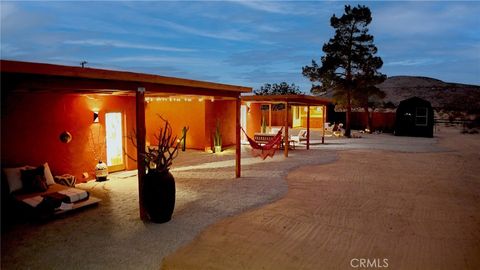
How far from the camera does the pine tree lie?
20.0 m

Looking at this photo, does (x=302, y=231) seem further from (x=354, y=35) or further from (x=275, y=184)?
(x=354, y=35)

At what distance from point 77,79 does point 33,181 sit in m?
2.78

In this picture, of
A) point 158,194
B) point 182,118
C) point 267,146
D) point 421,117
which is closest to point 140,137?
point 158,194

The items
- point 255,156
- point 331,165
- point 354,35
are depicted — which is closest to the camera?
point 331,165

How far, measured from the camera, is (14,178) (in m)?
5.87

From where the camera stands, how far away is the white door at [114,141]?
8.56 m

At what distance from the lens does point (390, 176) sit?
28.5 ft

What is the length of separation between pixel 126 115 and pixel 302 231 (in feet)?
19.7

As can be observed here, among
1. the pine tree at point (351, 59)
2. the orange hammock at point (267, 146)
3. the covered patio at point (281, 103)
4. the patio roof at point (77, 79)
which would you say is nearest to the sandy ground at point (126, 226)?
the patio roof at point (77, 79)

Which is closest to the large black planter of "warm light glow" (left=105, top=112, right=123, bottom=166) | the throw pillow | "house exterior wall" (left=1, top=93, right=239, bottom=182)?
the throw pillow

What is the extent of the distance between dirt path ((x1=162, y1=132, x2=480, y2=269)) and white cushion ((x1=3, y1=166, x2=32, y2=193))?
369cm

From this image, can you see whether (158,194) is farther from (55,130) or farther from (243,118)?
(243,118)

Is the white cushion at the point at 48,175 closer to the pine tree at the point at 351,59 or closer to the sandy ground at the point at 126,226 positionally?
the sandy ground at the point at 126,226

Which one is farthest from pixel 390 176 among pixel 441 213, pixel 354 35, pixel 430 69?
pixel 430 69
